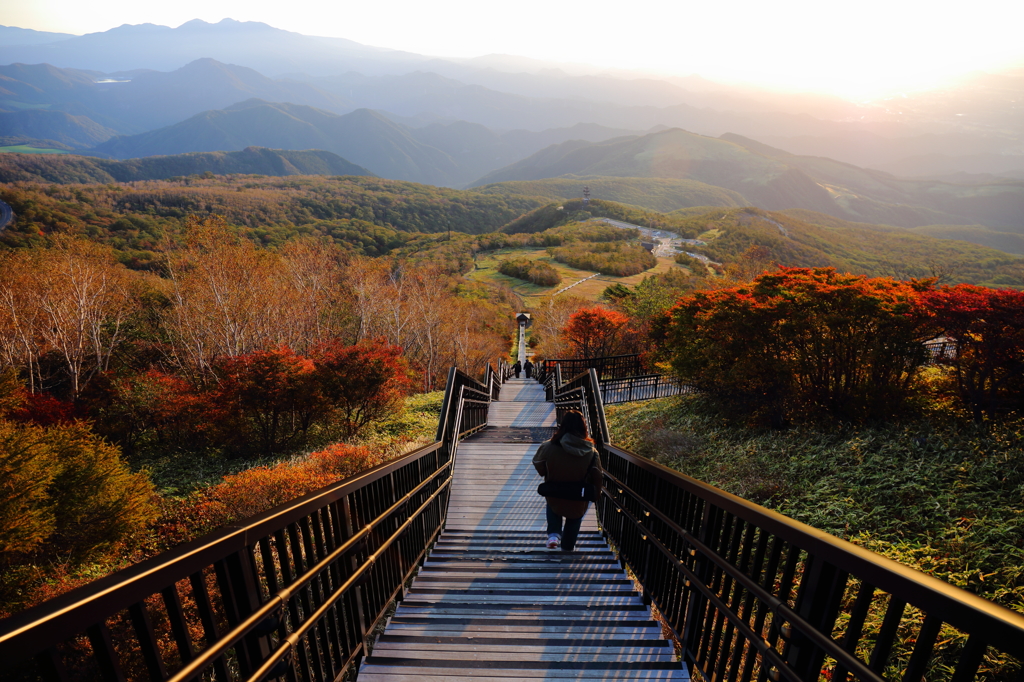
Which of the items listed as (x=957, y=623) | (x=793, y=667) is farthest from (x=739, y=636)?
(x=957, y=623)

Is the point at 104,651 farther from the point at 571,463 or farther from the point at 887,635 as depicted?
the point at 571,463

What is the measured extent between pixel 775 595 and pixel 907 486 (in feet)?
16.3

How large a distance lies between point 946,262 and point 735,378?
9254 cm

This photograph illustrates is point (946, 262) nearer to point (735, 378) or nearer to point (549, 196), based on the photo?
point (735, 378)

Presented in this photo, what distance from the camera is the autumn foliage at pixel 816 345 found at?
303 inches

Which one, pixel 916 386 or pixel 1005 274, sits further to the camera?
pixel 1005 274

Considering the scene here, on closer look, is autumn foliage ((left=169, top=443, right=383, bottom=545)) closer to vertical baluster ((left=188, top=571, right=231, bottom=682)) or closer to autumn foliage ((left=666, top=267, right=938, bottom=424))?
vertical baluster ((left=188, top=571, right=231, bottom=682))

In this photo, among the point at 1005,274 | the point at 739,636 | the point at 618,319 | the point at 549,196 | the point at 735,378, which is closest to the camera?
the point at 739,636

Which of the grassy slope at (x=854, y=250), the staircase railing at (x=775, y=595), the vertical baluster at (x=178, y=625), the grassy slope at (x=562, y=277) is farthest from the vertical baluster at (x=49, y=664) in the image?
the grassy slope at (x=854, y=250)

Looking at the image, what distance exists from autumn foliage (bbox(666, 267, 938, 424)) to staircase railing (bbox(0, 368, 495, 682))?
756 cm

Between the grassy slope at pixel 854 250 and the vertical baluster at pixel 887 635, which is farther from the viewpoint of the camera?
the grassy slope at pixel 854 250

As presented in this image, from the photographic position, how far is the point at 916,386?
25.3ft

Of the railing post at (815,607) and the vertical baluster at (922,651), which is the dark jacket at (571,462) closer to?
the railing post at (815,607)

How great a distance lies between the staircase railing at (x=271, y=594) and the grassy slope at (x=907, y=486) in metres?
5.20
